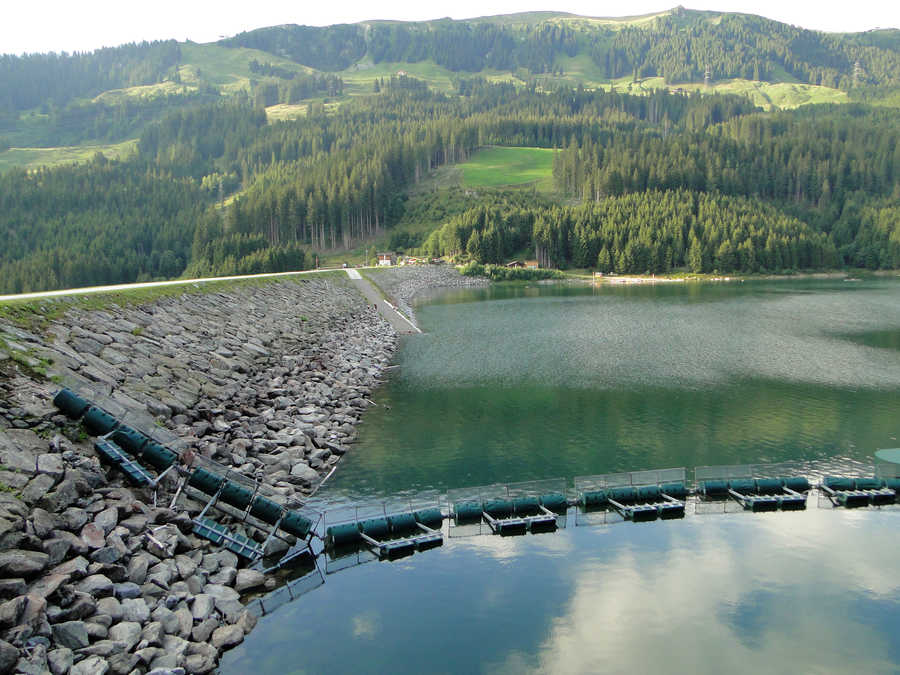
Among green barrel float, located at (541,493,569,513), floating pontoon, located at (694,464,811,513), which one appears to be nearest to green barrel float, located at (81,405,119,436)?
green barrel float, located at (541,493,569,513)

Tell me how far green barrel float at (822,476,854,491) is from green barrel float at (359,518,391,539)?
20870 mm

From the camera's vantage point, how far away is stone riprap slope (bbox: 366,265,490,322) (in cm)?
12631

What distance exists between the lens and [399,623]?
1973 centimetres

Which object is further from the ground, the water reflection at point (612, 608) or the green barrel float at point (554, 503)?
the water reflection at point (612, 608)

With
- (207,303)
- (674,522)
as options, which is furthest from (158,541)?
(207,303)

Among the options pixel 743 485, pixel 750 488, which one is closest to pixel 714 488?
pixel 743 485

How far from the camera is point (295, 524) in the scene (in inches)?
938

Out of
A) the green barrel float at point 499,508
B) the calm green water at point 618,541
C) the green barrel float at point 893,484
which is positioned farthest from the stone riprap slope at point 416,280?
the green barrel float at point 893,484

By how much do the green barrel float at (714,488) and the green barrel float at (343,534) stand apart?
16215 millimetres

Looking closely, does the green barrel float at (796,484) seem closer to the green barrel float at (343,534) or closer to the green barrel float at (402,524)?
the green barrel float at (402,524)

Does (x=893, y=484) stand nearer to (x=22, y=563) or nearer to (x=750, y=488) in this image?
(x=750, y=488)

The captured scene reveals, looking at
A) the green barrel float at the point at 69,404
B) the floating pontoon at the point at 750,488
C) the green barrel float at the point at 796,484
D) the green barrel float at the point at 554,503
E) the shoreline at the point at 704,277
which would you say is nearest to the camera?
the green barrel float at the point at 69,404

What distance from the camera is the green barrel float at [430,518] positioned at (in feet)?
85.6

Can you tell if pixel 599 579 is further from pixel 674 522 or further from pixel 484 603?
pixel 674 522
